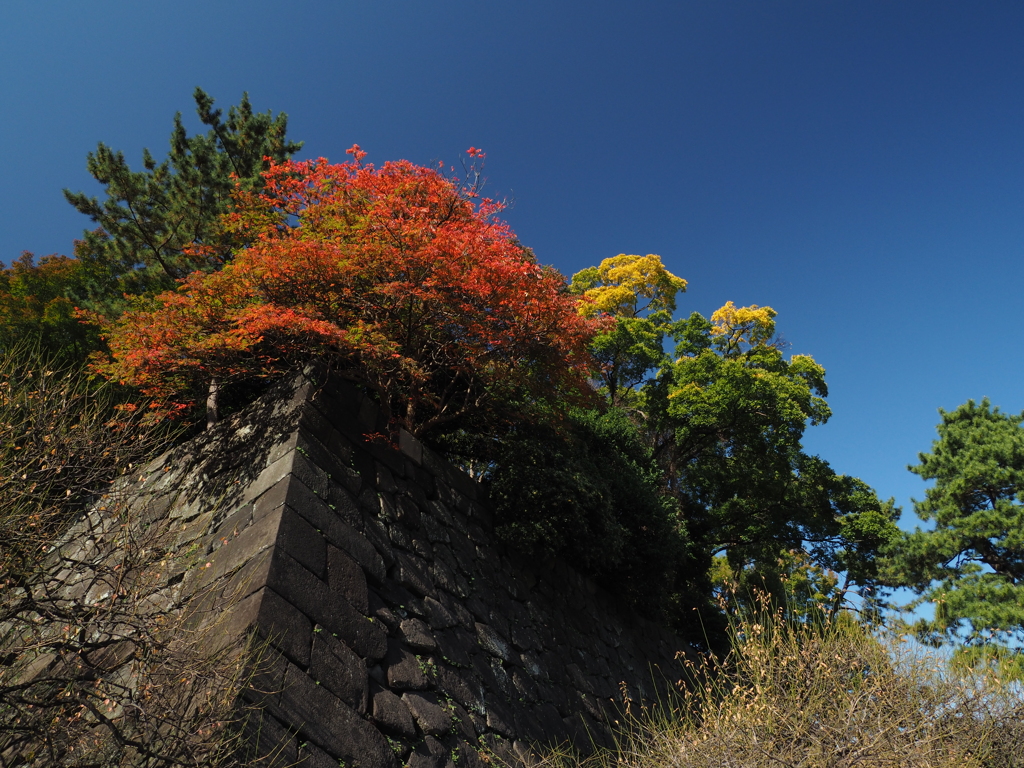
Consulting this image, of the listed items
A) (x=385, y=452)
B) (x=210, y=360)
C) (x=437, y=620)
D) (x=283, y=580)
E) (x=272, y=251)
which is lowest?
(x=437, y=620)

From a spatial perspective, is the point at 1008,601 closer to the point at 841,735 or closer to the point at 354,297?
the point at 841,735

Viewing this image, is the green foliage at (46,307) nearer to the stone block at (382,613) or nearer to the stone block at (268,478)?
the stone block at (268,478)

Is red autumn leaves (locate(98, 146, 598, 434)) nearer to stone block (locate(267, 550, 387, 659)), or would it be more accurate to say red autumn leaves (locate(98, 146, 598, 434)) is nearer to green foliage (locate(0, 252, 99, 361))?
stone block (locate(267, 550, 387, 659))

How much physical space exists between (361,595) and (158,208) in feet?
31.3

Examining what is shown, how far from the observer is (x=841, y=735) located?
374cm

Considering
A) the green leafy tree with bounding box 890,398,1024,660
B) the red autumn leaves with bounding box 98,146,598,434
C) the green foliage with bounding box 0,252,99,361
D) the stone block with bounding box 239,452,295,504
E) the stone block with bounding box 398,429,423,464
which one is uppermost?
the green foliage with bounding box 0,252,99,361

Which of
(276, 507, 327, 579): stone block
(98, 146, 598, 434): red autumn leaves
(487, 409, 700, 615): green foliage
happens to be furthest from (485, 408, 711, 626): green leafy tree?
(276, 507, 327, 579): stone block

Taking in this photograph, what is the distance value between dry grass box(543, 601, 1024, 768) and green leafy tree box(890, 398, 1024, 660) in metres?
11.7

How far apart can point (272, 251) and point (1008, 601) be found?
1737cm

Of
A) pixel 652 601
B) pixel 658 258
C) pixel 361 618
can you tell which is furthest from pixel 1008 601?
pixel 361 618

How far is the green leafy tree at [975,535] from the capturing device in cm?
1438

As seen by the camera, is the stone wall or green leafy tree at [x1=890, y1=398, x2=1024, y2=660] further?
green leafy tree at [x1=890, y1=398, x2=1024, y2=660]

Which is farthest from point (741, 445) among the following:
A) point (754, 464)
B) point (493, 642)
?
point (493, 642)

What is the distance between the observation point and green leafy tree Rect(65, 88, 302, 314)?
35.7 feet
